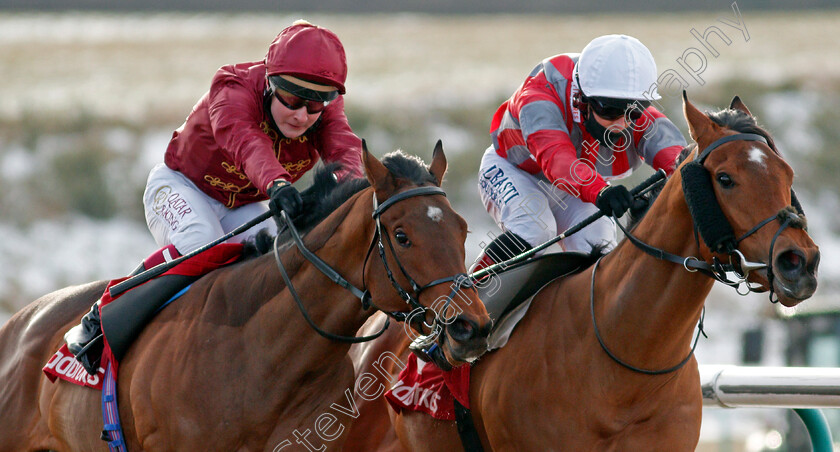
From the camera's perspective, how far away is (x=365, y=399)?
17.3 ft

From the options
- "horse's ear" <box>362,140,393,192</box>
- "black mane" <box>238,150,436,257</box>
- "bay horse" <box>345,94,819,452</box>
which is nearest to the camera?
"bay horse" <box>345,94,819,452</box>

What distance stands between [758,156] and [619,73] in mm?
1282

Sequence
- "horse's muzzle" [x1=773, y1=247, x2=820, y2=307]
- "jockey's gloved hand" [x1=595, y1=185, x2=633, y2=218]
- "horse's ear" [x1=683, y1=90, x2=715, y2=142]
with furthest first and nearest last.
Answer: "jockey's gloved hand" [x1=595, y1=185, x2=633, y2=218] < "horse's ear" [x1=683, y1=90, x2=715, y2=142] < "horse's muzzle" [x1=773, y1=247, x2=820, y2=307]

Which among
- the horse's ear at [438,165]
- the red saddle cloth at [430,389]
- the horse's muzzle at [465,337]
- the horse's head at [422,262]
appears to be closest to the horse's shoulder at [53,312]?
the red saddle cloth at [430,389]

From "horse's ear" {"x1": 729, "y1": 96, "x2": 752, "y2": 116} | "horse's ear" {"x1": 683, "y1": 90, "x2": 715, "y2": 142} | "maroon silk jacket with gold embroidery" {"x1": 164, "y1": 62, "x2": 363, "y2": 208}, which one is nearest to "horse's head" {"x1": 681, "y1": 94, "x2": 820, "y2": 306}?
"horse's ear" {"x1": 683, "y1": 90, "x2": 715, "y2": 142}

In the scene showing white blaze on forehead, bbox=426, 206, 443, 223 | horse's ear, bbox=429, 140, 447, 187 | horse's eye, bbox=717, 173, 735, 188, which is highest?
horse's eye, bbox=717, 173, 735, 188

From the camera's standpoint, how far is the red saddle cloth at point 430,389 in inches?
189

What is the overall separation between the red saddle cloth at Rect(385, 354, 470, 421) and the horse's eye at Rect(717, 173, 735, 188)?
1481 mm

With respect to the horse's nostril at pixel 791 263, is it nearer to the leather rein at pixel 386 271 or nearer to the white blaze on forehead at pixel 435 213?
the leather rein at pixel 386 271

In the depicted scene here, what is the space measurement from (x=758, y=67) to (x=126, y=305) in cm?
2095

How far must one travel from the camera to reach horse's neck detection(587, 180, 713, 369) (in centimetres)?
421

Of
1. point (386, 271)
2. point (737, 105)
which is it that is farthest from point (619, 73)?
point (386, 271)

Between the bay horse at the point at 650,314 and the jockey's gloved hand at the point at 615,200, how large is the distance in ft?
0.43

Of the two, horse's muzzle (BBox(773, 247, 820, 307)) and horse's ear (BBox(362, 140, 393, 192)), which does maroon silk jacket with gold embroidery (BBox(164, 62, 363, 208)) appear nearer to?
horse's ear (BBox(362, 140, 393, 192))
